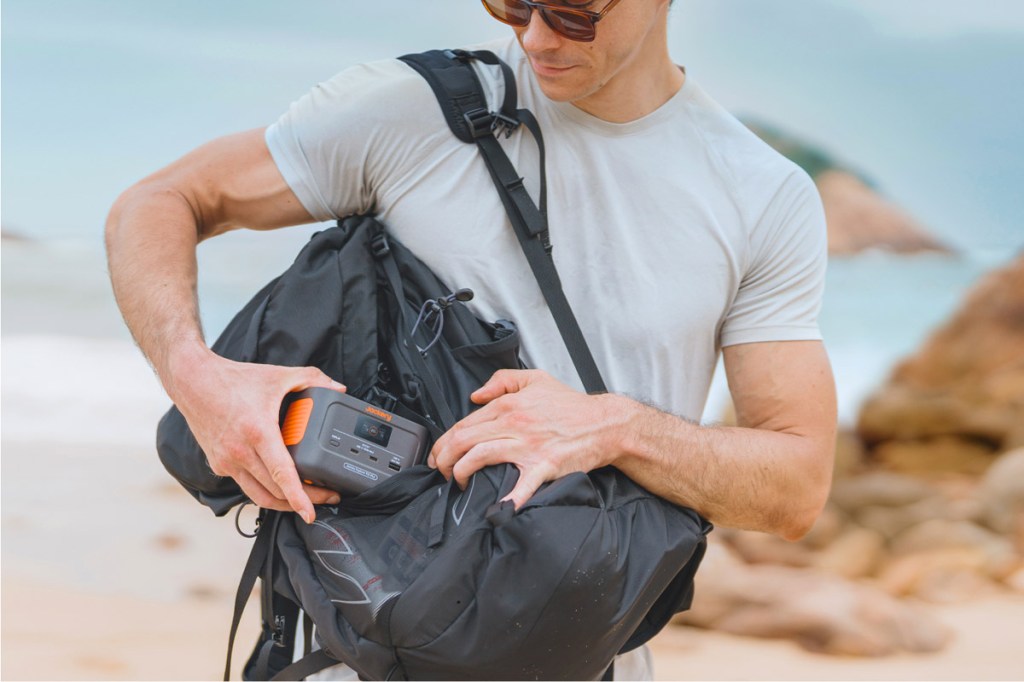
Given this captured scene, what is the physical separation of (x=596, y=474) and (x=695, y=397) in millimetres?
309

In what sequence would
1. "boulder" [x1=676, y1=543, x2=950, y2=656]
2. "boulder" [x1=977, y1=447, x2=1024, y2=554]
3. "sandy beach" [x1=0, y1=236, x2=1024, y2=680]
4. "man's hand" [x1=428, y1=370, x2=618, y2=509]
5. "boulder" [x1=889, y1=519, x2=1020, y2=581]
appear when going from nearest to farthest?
"man's hand" [x1=428, y1=370, x2=618, y2=509] < "sandy beach" [x1=0, y1=236, x2=1024, y2=680] < "boulder" [x1=676, y1=543, x2=950, y2=656] < "boulder" [x1=889, y1=519, x2=1020, y2=581] < "boulder" [x1=977, y1=447, x2=1024, y2=554]

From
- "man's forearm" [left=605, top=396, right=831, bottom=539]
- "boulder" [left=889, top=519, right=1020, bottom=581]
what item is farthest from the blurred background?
"man's forearm" [left=605, top=396, right=831, bottom=539]

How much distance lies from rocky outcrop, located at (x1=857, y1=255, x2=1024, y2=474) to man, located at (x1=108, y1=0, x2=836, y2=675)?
3.53m

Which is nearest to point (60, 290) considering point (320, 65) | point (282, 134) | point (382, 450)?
point (320, 65)

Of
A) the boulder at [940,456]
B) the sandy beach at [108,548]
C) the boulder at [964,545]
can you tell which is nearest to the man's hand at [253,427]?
the sandy beach at [108,548]

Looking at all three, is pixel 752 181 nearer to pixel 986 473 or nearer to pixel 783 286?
pixel 783 286

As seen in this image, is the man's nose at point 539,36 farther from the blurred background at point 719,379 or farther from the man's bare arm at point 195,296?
the blurred background at point 719,379

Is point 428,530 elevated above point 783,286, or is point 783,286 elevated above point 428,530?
point 783,286

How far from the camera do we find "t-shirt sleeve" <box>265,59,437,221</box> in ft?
5.18

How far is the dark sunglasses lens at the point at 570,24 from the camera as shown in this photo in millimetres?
1514

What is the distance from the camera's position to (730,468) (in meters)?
1.53

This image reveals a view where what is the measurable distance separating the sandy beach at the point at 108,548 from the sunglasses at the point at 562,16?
2413 millimetres

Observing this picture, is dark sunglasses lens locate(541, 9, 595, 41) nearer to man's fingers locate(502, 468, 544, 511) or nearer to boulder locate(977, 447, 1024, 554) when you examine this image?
man's fingers locate(502, 468, 544, 511)

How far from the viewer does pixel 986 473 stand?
4.71 m
